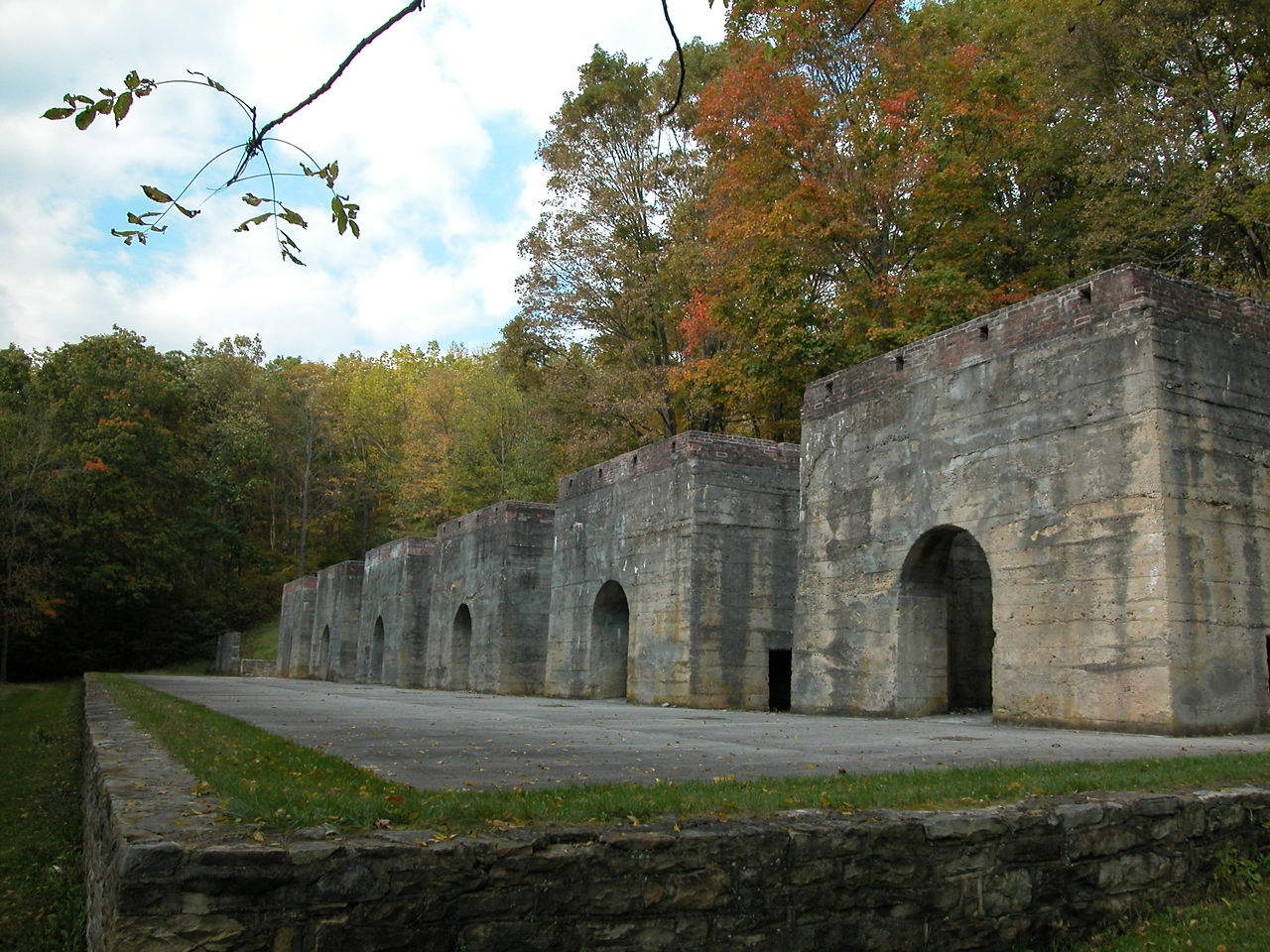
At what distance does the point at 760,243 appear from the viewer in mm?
21688

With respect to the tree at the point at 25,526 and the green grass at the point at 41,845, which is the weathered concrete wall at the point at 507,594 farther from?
the tree at the point at 25,526

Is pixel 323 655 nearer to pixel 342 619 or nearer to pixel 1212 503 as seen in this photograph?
pixel 342 619

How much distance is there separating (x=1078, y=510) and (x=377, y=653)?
27.3 metres

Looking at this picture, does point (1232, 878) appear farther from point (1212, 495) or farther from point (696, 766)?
point (1212, 495)

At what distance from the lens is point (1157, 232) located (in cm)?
2008

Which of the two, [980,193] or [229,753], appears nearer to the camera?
[229,753]

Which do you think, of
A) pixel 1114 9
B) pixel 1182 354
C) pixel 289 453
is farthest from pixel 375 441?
pixel 1182 354

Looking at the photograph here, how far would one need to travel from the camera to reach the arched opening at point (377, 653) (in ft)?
112

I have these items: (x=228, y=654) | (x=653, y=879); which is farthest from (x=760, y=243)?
(x=228, y=654)

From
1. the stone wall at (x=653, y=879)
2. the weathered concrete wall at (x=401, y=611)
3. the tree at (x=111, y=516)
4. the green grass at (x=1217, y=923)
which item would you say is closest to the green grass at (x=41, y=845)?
the stone wall at (x=653, y=879)

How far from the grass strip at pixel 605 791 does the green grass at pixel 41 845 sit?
34.8 inches

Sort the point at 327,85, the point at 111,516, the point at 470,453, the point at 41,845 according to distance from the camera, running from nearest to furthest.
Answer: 1. the point at 327,85
2. the point at 41,845
3. the point at 111,516
4. the point at 470,453

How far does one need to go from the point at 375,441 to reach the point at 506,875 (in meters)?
56.9

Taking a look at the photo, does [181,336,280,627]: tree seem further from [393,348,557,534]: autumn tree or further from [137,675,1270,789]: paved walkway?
[137,675,1270,789]: paved walkway
